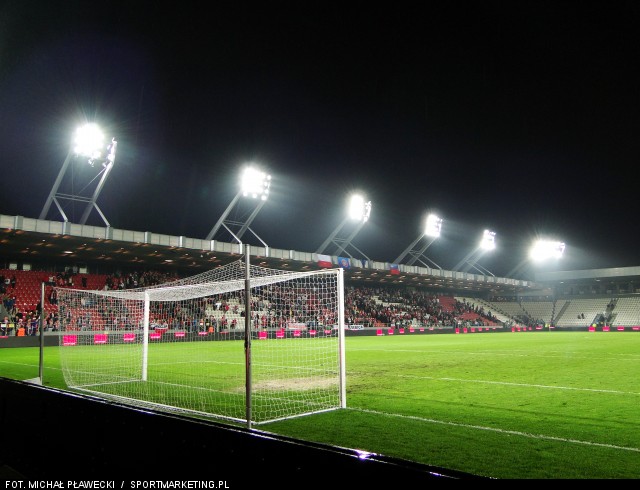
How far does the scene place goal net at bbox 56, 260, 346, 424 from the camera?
29.1ft

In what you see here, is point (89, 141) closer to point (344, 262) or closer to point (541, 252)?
point (344, 262)

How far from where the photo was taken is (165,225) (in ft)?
131

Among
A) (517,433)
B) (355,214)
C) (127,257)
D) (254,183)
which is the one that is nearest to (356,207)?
(355,214)

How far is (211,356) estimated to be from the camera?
2052 cm

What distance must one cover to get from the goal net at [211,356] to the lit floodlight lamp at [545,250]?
4895cm

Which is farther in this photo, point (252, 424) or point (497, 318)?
point (497, 318)

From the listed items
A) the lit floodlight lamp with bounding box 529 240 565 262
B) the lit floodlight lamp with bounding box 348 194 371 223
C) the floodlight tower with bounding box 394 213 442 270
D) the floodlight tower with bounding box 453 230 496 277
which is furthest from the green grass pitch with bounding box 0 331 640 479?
the lit floodlight lamp with bounding box 529 240 565 262

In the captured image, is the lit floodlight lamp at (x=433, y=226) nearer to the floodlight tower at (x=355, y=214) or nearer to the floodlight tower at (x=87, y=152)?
the floodlight tower at (x=355, y=214)

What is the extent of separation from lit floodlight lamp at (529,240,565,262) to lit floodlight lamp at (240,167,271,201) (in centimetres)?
4676

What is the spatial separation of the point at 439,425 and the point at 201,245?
32.1 m

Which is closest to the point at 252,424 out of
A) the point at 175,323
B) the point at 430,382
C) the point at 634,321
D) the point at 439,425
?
the point at 439,425

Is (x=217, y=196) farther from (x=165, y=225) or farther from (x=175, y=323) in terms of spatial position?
(x=175, y=323)

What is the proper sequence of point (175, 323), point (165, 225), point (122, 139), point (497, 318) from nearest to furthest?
1. point (175, 323)
2. point (122, 139)
3. point (165, 225)
4. point (497, 318)

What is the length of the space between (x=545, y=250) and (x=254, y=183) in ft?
164
